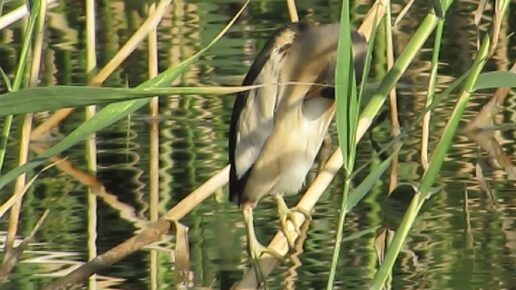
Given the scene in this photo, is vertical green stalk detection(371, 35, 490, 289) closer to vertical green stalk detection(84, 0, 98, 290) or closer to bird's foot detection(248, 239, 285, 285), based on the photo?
bird's foot detection(248, 239, 285, 285)

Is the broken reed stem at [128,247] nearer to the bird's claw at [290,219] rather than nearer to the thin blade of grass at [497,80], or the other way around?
the bird's claw at [290,219]

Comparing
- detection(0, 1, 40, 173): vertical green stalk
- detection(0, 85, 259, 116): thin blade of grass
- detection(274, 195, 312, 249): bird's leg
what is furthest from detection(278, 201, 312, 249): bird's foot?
detection(0, 85, 259, 116): thin blade of grass

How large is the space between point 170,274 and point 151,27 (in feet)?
1.53

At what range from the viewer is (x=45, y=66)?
15.1 feet

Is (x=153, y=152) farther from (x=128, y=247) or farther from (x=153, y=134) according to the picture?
(x=128, y=247)

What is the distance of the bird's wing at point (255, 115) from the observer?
283cm

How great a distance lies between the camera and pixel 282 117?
9.50 feet

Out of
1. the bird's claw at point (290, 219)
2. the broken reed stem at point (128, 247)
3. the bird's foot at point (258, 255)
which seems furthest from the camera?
the bird's claw at point (290, 219)

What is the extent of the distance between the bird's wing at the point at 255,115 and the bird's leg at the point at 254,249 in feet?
0.13

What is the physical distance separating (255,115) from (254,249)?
301 mm

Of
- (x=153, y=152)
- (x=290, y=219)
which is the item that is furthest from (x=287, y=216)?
(x=153, y=152)

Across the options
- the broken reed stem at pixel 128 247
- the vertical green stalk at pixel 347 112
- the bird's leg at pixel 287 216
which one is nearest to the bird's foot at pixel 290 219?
the bird's leg at pixel 287 216

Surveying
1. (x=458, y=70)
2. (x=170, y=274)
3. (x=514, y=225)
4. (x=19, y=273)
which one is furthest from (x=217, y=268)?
(x=458, y=70)

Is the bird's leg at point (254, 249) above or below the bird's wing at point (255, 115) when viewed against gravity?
below
